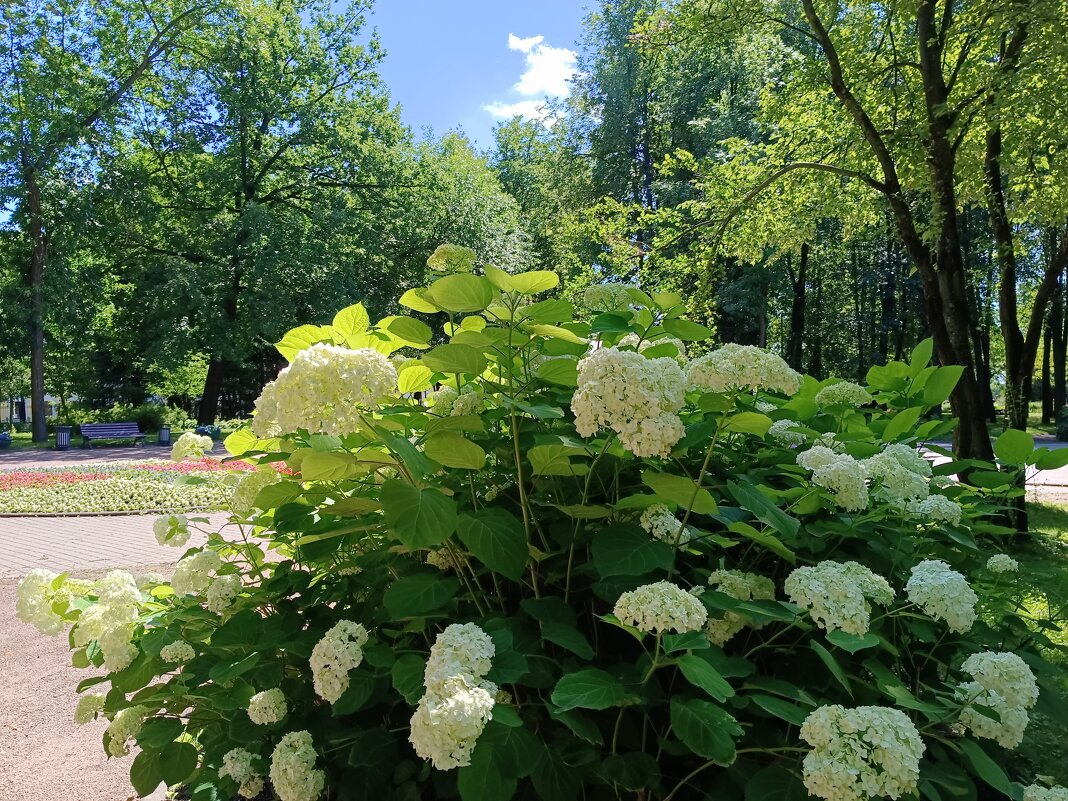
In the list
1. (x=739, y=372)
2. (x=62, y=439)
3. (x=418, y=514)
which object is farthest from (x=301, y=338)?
(x=62, y=439)

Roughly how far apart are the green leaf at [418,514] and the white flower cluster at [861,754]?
691 mm

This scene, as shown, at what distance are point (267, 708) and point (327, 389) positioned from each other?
787 millimetres

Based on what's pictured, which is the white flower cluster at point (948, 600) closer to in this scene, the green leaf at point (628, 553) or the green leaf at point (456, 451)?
the green leaf at point (628, 553)

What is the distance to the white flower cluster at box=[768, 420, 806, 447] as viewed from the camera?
1925 mm

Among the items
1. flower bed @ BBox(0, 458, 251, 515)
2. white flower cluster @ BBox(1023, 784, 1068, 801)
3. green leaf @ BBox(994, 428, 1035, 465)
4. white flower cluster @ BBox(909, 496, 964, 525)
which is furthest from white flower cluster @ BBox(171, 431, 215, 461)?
flower bed @ BBox(0, 458, 251, 515)

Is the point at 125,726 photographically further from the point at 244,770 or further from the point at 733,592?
the point at 733,592

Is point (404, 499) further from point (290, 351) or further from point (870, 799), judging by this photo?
point (870, 799)

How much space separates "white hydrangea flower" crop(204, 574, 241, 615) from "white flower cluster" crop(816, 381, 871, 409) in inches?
73.2

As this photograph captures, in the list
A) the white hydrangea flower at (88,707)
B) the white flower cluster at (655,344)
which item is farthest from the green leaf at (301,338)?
the white hydrangea flower at (88,707)

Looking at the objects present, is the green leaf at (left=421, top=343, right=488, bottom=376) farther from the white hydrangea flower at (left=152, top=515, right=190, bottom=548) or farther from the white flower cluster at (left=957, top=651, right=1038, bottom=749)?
the white hydrangea flower at (left=152, top=515, right=190, bottom=548)

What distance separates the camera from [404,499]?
127 centimetres

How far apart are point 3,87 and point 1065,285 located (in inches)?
1566

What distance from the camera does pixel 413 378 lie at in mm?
1845

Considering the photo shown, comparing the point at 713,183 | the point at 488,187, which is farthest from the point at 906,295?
the point at 713,183
